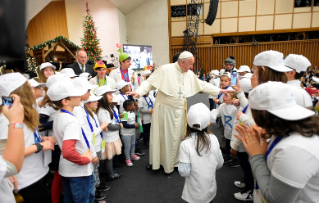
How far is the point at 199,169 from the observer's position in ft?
6.01

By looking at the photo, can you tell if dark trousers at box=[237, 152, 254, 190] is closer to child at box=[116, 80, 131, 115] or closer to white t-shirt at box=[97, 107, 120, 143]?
white t-shirt at box=[97, 107, 120, 143]

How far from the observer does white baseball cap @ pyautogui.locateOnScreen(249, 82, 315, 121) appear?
0.95 m

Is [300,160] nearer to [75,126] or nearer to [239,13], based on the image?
[75,126]

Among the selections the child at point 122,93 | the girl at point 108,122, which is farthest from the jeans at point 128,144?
the child at point 122,93

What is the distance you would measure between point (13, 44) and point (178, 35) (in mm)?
13354

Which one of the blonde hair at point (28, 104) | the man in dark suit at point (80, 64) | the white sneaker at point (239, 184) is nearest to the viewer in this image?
the blonde hair at point (28, 104)

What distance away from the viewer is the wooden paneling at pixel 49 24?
10.5 metres

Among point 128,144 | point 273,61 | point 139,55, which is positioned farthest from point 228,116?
point 139,55

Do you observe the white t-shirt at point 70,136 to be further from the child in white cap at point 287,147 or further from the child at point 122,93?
the child at point 122,93

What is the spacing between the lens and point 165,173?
10.7 feet

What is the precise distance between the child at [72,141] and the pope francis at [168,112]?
1.39m

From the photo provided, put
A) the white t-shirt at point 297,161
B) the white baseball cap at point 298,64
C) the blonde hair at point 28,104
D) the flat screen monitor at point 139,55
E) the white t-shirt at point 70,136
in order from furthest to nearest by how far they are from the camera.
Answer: the flat screen monitor at point 139,55, the white baseball cap at point 298,64, the white t-shirt at point 70,136, the blonde hair at point 28,104, the white t-shirt at point 297,161

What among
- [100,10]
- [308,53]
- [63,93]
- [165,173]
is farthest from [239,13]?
[63,93]

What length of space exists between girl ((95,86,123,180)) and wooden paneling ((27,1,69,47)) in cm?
991
